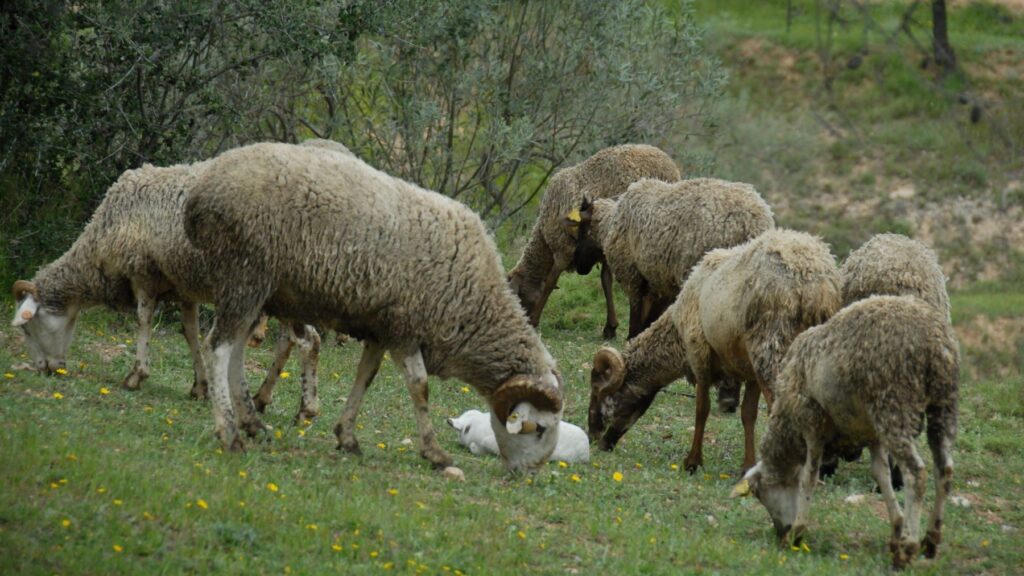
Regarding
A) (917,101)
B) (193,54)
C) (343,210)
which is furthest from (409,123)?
(917,101)

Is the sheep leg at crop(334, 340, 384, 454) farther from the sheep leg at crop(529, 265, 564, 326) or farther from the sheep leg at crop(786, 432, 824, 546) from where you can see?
the sheep leg at crop(529, 265, 564, 326)

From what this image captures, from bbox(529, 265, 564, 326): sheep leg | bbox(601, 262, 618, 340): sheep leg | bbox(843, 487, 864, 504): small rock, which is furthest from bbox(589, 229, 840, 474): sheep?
bbox(601, 262, 618, 340): sheep leg

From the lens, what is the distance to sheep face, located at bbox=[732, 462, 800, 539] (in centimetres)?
930

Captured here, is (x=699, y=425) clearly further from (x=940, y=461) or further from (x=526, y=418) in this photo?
(x=940, y=461)

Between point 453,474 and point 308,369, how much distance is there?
2.41 m

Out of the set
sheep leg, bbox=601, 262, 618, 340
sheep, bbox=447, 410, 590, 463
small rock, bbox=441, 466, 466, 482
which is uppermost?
small rock, bbox=441, 466, 466, 482

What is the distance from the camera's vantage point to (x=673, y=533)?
8.80 metres

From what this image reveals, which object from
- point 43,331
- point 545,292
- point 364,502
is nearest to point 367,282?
point 364,502

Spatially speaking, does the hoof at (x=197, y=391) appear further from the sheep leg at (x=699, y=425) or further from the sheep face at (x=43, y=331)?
the sheep leg at (x=699, y=425)

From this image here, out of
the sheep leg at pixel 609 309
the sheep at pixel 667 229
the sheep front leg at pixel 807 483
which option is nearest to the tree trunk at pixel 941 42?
the sheep front leg at pixel 807 483

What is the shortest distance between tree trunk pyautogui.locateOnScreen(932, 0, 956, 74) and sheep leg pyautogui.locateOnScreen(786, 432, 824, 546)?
15.3 feet

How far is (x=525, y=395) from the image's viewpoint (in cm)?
1004

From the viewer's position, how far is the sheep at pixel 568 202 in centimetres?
1755

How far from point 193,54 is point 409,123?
3579mm
